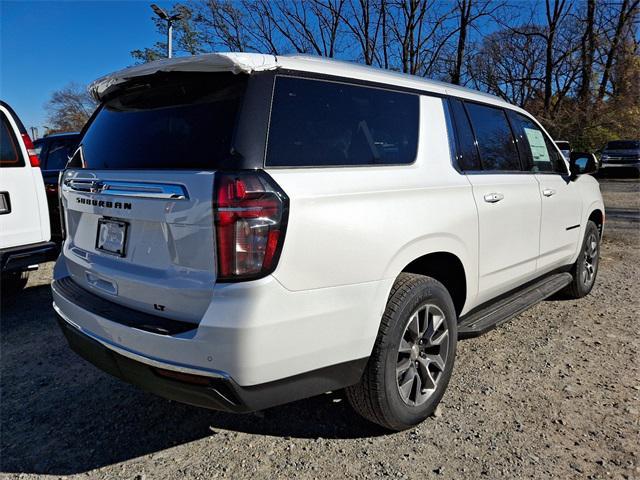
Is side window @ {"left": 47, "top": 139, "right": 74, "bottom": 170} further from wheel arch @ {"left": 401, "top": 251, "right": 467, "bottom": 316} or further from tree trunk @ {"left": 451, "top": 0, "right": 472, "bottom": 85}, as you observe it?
tree trunk @ {"left": 451, "top": 0, "right": 472, "bottom": 85}

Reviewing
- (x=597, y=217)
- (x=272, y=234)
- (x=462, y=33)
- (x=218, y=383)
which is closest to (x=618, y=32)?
(x=462, y=33)

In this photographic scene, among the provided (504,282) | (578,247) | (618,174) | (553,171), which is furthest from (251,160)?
(618,174)

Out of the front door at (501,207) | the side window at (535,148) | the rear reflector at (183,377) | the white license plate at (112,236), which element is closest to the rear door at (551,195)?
the side window at (535,148)

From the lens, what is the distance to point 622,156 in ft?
66.3

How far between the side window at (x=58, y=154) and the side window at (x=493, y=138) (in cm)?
701

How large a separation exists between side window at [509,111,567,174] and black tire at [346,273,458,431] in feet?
5.98

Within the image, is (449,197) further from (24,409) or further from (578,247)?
(24,409)

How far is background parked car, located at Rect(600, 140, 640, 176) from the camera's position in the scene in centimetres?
2003

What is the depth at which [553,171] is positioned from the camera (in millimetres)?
4078

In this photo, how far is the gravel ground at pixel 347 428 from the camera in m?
2.24

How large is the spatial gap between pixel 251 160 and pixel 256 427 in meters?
1.58

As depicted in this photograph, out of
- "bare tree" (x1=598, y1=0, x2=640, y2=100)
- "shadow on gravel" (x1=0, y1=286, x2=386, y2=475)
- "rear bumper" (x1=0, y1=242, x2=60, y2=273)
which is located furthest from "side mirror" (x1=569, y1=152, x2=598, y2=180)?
"bare tree" (x1=598, y1=0, x2=640, y2=100)

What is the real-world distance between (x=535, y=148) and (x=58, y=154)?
24.5 ft

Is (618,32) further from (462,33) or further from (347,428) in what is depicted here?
(347,428)
